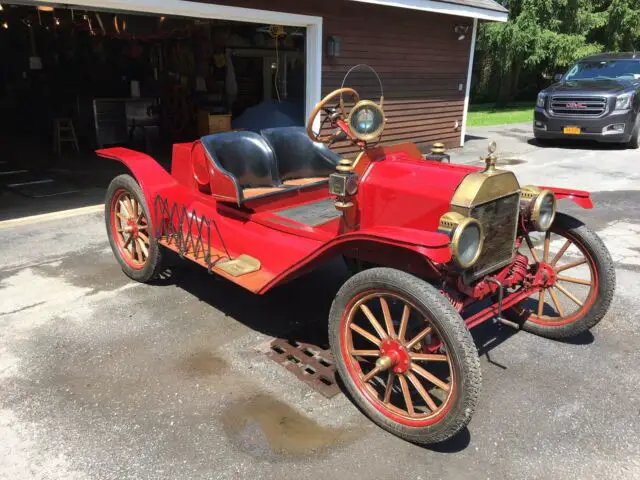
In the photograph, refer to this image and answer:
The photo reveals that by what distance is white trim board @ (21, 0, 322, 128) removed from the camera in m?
5.72

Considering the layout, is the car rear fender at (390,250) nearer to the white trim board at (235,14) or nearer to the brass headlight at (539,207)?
the brass headlight at (539,207)

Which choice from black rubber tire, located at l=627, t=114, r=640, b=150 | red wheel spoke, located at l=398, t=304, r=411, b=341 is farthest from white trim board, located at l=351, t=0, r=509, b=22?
red wheel spoke, located at l=398, t=304, r=411, b=341

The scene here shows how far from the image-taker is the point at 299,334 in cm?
343

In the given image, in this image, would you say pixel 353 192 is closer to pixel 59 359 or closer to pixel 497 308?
pixel 497 308

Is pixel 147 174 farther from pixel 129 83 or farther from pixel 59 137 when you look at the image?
pixel 129 83

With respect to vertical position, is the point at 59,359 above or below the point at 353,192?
below

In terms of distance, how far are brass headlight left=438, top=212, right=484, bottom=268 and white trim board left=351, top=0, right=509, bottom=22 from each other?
21.1 feet

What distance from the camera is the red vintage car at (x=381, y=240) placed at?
239 centimetres

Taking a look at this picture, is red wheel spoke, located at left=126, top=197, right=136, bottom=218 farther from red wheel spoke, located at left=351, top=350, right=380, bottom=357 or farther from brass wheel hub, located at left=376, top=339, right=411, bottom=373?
brass wheel hub, located at left=376, top=339, right=411, bottom=373

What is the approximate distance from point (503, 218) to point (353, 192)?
840 millimetres

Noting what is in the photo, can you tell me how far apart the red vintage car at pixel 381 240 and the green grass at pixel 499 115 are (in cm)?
1285

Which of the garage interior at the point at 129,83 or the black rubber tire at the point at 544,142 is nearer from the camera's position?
the garage interior at the point at 129,83

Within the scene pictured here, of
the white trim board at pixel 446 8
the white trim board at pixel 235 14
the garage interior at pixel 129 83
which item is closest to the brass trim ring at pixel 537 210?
the white trim board at pixel 235 14

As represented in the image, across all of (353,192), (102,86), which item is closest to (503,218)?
(353,192)
